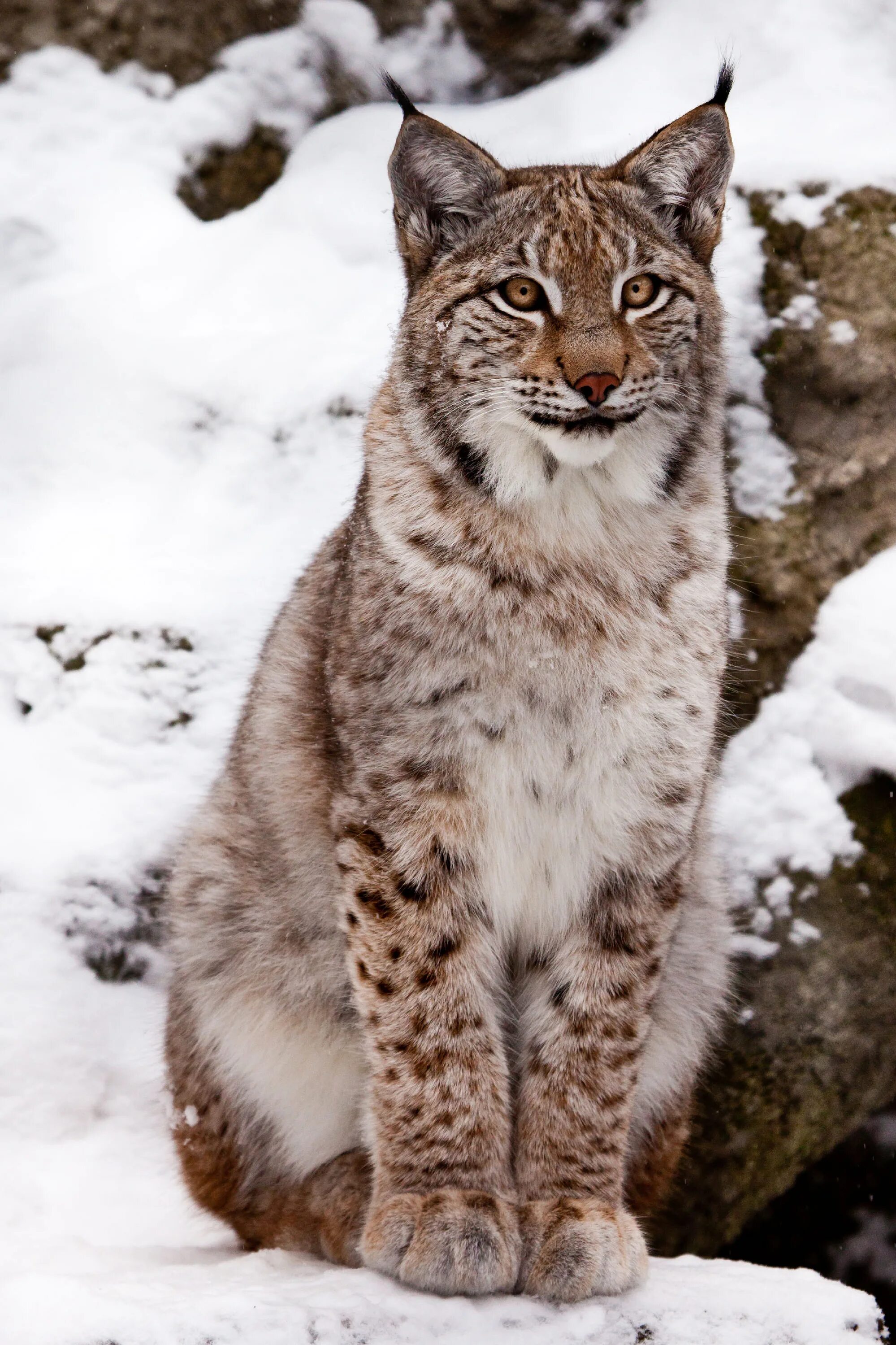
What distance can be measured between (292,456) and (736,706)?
1.73 m

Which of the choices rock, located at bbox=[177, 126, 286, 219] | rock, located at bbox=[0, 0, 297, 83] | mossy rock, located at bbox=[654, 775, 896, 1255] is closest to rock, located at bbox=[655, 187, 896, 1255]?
mossy rock, located at bbox=[654, 775, 896, 1255]

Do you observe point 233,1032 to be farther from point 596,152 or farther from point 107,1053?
point 596,152

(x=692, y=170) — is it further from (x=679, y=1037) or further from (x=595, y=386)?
(x=679, y=1037)

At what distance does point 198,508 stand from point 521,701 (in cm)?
233

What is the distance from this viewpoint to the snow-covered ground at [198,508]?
335cm

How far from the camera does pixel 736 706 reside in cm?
464

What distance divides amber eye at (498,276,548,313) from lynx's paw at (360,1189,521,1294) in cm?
171

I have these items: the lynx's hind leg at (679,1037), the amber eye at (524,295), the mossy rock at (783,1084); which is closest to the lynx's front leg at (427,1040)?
the lynx's hind leg at (679,1037)

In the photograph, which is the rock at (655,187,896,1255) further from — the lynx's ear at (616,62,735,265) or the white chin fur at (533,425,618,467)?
the white chin fur at (533,425,618,467)

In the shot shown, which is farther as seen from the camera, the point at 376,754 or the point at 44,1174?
the point at 44,1174

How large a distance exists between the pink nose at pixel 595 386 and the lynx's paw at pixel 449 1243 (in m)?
1.52

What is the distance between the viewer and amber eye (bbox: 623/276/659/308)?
274 centimetres

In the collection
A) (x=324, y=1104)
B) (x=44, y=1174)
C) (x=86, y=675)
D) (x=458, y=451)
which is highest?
(x=458, y=451)

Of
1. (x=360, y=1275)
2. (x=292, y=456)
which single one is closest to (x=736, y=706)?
(x=292, y=456)
